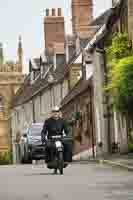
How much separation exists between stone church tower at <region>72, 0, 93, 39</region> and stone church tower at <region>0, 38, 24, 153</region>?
4002cm

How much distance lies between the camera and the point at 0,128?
101 m

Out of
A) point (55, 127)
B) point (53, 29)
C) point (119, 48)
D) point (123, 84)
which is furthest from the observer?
point (53, 29)

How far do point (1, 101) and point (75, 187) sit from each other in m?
87.0

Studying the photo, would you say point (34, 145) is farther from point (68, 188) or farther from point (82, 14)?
point (82, 14)

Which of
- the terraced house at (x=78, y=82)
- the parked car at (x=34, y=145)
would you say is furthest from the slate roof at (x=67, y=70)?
the parked car at (x=34, y=145)

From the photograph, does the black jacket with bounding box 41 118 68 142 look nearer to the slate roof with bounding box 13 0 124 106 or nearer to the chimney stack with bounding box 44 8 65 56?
the slate roof with bounding box 13 0 124 106

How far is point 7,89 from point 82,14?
145ft

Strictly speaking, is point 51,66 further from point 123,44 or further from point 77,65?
point 123,44

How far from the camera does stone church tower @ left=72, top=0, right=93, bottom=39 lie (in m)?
60.1

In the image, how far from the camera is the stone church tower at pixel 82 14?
60.1 metres

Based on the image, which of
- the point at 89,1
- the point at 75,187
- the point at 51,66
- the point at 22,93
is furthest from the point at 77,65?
the point at 75,187

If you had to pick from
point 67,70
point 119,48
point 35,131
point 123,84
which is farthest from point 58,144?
point 67,70

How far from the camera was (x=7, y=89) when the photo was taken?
10356 centimetres

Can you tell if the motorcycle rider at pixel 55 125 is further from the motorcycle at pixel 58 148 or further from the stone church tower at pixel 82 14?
the stone church tower at pixel 82 14
